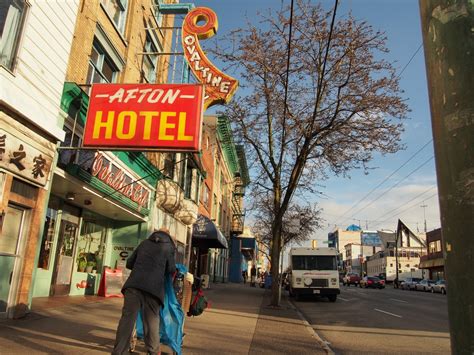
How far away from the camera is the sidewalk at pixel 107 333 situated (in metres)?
Answer: 6.05

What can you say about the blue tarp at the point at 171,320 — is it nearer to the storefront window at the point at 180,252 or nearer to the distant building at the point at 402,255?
the storefront window at the point at 180,252

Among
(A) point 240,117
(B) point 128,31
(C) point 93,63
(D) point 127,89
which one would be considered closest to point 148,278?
(D) point 127,89

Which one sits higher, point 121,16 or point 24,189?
point 121,16

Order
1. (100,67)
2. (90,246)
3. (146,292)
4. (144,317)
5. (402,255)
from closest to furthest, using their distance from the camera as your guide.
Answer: (146,292) → (144,317) → (100,67) → (90,246) → (402,255)

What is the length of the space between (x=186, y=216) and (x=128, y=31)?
29.7 feet

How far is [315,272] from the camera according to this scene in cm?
1983

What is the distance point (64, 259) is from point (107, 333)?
570 cm

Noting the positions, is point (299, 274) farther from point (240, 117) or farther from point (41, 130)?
point (41, 130)

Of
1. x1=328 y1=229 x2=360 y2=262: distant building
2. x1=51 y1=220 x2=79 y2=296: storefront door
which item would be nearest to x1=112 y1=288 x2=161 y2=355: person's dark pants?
x1=51 y1=220 x2=79 y2=296: storefront door

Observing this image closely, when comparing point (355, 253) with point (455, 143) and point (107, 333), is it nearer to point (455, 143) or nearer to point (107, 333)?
point (107, 333)

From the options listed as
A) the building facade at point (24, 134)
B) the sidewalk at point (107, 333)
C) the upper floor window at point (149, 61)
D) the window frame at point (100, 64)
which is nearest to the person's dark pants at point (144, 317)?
the sidewalk at point (107, 333)

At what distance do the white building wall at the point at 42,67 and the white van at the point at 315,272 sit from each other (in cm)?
1421

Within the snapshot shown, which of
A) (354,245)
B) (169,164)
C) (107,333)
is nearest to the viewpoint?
(107,333)

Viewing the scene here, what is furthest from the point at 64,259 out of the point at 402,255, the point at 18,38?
the point at 402,255
